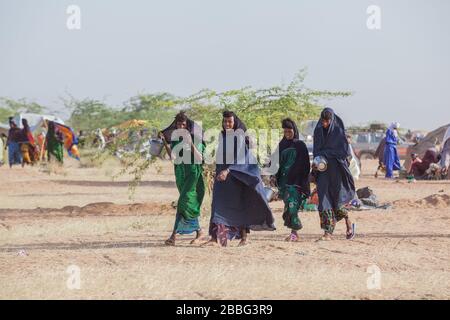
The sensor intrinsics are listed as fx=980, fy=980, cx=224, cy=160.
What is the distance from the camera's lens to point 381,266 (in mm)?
9609

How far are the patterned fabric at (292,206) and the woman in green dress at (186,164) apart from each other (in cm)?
113

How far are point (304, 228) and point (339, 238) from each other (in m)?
1.52

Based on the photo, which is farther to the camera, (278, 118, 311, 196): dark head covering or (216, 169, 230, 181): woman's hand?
(278, 118, 311, 196): dark head covering

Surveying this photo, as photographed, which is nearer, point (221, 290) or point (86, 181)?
point (221, 290)

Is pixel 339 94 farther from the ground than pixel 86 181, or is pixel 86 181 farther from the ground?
pixel 339 94

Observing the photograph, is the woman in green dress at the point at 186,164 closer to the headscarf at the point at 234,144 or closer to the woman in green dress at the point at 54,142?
the headscarf at the point at 234,144

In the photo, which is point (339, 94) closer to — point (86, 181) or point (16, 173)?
point (86, 181)

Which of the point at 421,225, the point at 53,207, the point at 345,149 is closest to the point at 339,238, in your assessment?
the point at 345,149

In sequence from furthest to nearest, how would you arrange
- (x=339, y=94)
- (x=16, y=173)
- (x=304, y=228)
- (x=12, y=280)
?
(x=16, y=173) < (x=339, y=94) < (x=304, y=228) < (x=12, y=280)

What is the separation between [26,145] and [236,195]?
22122 mm

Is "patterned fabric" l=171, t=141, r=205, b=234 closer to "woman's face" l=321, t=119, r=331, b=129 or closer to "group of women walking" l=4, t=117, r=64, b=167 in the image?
"woman's face" l=321, t=119, r=331, b=129

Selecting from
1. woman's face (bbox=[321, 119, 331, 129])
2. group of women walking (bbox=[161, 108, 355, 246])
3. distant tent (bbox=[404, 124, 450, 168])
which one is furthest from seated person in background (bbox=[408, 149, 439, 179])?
group of women walking (bbox=[161, 108, 355, 246])

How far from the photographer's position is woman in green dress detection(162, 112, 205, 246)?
11.1 metres

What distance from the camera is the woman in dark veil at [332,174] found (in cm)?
1175
